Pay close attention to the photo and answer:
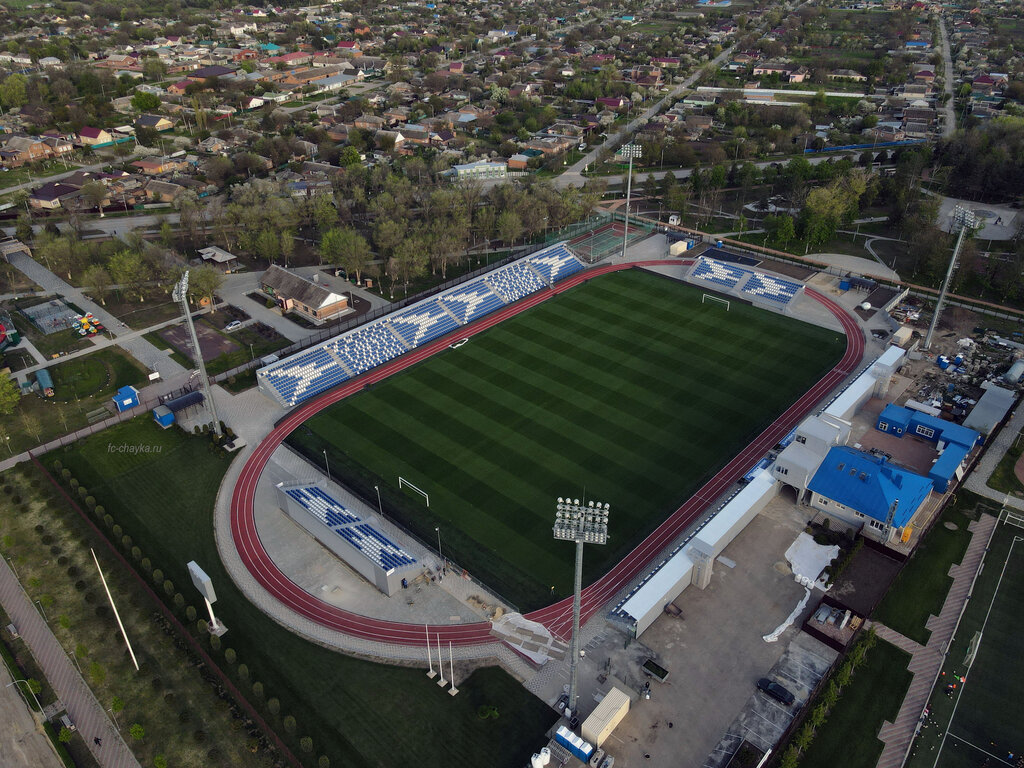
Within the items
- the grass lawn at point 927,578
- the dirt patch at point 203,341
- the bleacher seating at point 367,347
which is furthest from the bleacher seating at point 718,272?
the dirt patch at point 203,341

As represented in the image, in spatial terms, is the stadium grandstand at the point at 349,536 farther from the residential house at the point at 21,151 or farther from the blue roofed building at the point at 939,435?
the residential house at the point at 21,151

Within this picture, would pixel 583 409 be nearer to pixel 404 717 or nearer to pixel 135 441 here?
pixel 404 717

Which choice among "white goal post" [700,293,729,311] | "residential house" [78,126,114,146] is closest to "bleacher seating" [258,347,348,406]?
"white goal post" [700,293,729,311]

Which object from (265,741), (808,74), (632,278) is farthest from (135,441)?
(808,74)

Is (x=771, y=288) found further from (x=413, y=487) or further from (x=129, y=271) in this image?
(x=129, y=271)

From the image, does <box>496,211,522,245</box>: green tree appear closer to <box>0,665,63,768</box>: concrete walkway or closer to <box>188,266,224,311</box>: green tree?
<box>188,266,224,311</box>: green tree

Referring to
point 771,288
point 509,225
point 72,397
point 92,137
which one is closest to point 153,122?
point 92,137
